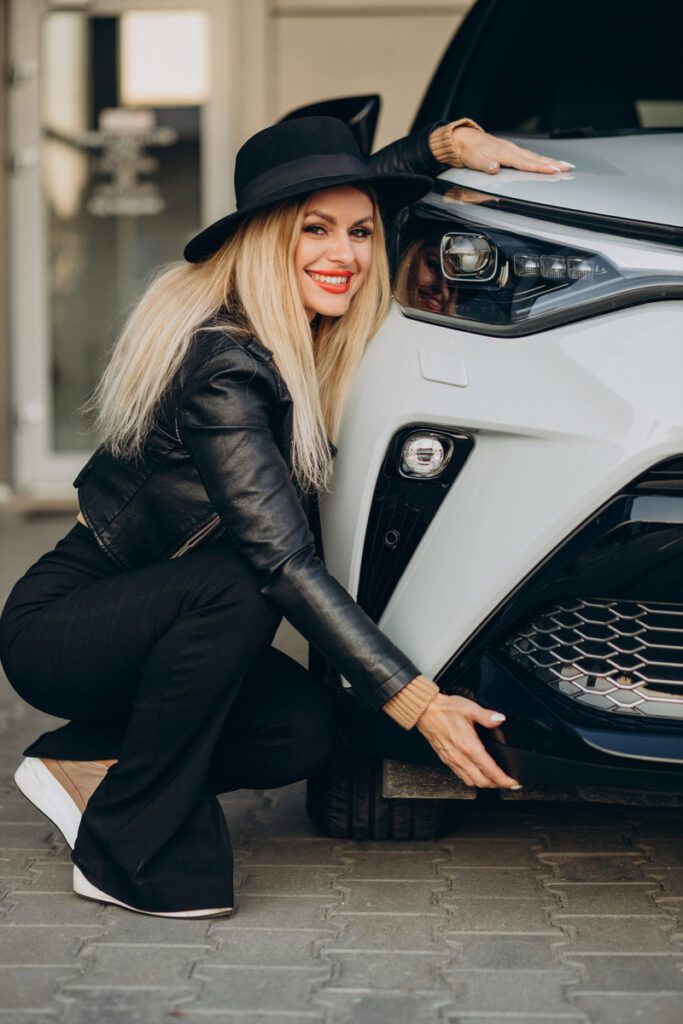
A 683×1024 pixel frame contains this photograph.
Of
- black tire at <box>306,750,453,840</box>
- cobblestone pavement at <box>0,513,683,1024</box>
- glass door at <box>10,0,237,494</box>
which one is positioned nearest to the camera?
cobblestone pavement at <box>0,513,683,1024</box>

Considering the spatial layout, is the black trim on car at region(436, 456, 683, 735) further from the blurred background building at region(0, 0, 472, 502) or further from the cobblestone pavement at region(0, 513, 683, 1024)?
the blurred background building at region(0, 0, 472, 502)

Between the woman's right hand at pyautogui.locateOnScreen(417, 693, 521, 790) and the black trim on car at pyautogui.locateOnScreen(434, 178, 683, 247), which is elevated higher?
the black trim on car at pyautogui.locateOnScreen(434, 178, 683, 247)

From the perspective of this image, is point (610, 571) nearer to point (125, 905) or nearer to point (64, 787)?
point (125, 905)

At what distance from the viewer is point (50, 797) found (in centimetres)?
268

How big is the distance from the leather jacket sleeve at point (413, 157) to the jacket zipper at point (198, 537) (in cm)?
75

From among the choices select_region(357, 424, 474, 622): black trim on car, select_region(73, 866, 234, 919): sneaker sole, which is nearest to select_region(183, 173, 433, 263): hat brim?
select_region(357, 424, 474, 622): black trim on car

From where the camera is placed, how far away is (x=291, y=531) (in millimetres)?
2373

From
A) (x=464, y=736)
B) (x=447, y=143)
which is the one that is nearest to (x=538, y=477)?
(x=464, y=736)

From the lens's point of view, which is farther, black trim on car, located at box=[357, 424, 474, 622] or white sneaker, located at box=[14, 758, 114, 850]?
white sneaker, located at box=[14, 758, 114, 850]

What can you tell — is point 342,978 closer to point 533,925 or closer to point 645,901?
point 533,925

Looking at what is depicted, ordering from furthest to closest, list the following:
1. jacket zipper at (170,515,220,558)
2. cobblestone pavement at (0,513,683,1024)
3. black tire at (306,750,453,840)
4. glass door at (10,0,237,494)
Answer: glass door at (10,0,237,494), black tire at (306,750,453,840), jacket zipper at (170,515,220,558), cobblestone pavement at (0,513,683,1024)

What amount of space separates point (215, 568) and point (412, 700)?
422mm

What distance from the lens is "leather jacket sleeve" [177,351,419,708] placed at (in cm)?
231

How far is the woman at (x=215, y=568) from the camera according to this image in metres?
2.39
